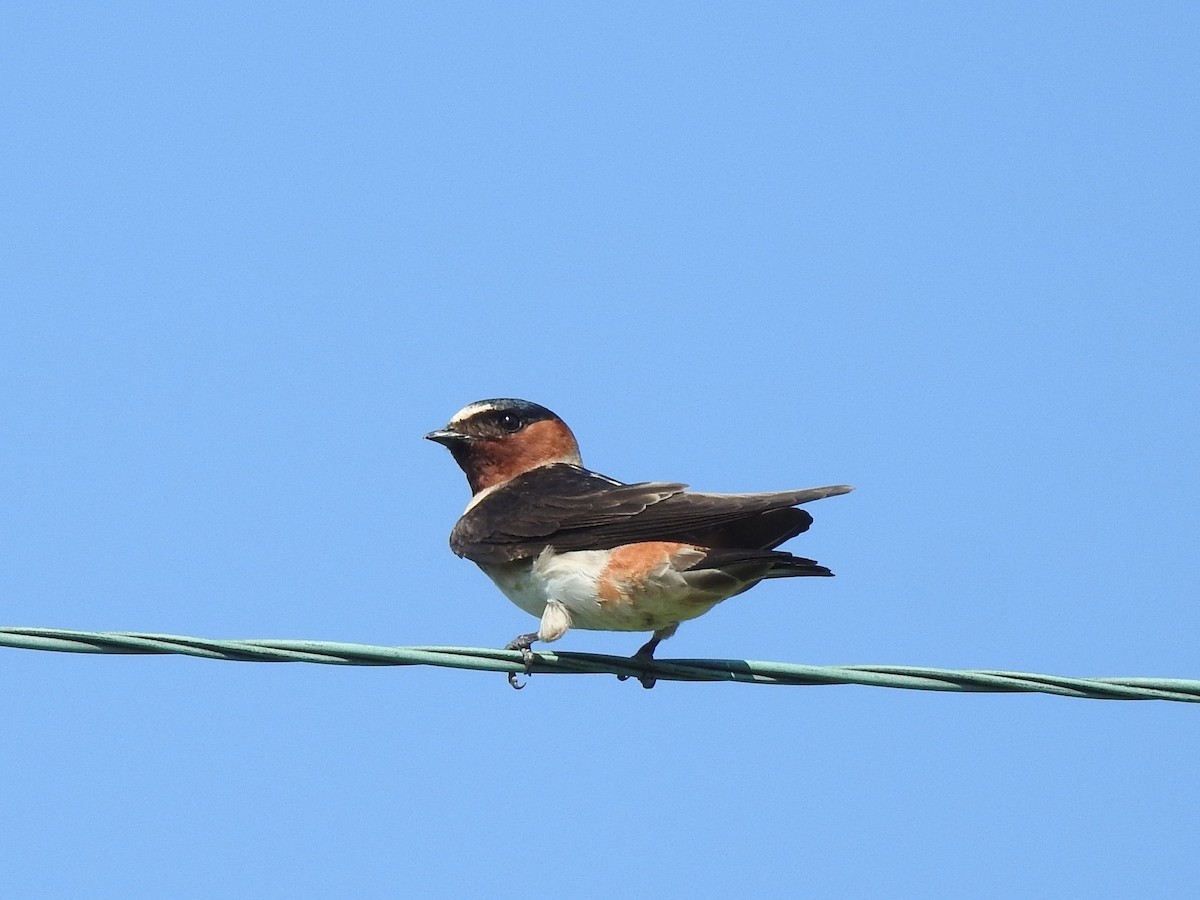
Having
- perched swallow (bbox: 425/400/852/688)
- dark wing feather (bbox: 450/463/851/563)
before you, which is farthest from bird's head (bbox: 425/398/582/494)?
perched swallow (bbox: 425/400/852/688)

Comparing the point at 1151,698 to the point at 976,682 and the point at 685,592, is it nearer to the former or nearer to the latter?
the point at 976,682

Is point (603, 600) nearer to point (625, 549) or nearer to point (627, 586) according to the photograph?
point (627, 586)

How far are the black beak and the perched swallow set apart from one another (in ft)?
2.99

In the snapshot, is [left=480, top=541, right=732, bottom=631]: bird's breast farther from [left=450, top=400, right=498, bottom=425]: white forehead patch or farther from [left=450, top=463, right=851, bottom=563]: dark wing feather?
[left=450, top=400, right=498, bottom=425]: white forehead patch

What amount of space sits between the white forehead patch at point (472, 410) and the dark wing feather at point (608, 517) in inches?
31.1

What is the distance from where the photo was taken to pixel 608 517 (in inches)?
291

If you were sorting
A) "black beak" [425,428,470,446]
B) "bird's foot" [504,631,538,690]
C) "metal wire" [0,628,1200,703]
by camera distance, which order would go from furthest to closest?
"black beak" [425,428,470,446] < "bird's foot" [504,631,538,690] < "metal wire" [0,628,1200,703]

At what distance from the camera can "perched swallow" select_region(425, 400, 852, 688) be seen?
689 cm

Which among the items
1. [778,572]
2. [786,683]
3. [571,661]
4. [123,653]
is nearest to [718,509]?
[778,572]

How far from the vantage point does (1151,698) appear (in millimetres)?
5016

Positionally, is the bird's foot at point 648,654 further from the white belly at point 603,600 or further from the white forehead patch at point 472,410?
the white forehead patch at point 472,410

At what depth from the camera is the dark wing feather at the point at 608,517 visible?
22.4 ft

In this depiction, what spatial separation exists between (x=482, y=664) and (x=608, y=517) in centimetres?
194

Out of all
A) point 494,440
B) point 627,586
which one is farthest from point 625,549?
point 494,440
